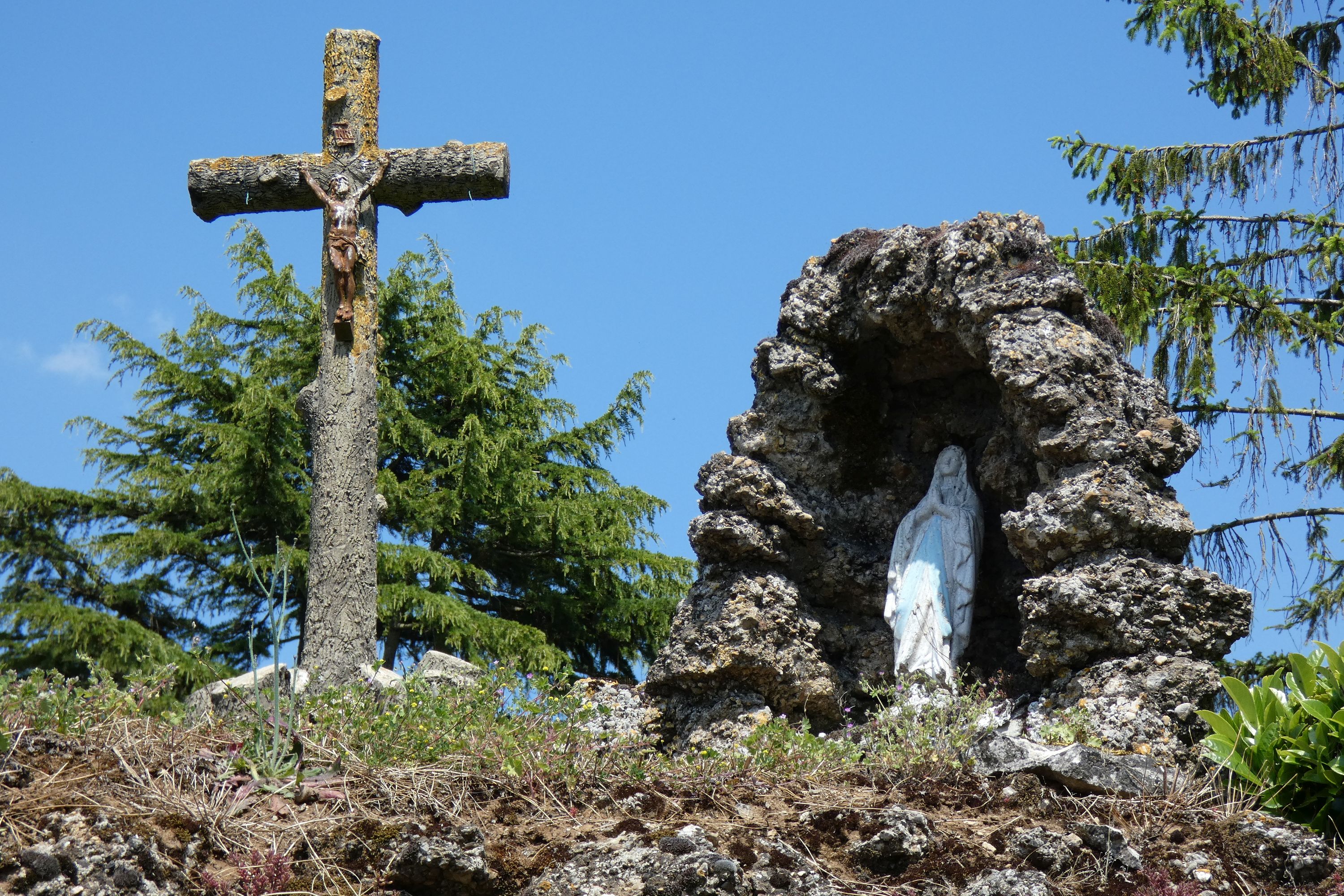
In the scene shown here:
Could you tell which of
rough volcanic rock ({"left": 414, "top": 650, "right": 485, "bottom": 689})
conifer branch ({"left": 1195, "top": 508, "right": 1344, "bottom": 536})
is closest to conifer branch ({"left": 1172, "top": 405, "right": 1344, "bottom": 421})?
conifer branch ({"left": 1195, "top": 508, "right": 1344, "bottom": 536})

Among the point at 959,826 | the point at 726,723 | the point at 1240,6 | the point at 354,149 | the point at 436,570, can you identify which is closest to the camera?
the point at 959,826

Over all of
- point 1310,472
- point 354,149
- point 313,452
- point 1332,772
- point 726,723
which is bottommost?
point 1332,772

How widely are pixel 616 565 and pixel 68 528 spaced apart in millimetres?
5827

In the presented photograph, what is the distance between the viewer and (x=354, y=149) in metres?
7.69

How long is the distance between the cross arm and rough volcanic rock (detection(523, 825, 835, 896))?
4205 mm

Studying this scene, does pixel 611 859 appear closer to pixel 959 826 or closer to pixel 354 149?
pixel 959 826

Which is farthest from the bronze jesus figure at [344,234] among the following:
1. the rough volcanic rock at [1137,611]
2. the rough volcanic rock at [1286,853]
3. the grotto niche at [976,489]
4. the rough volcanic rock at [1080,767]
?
the rough volcanic rock at [1286,853]

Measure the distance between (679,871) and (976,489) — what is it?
3891 mm

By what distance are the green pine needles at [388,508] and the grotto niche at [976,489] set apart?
5.54 m

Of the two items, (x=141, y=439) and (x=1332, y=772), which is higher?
(x=141, y=439)

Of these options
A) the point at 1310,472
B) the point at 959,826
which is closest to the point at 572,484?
the point at 1310,472

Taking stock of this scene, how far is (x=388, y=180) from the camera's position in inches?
303

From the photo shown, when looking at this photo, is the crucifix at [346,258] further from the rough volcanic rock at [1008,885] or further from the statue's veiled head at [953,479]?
the rough volcanic rock at [1008,885]

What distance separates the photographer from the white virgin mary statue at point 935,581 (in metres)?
7.12
